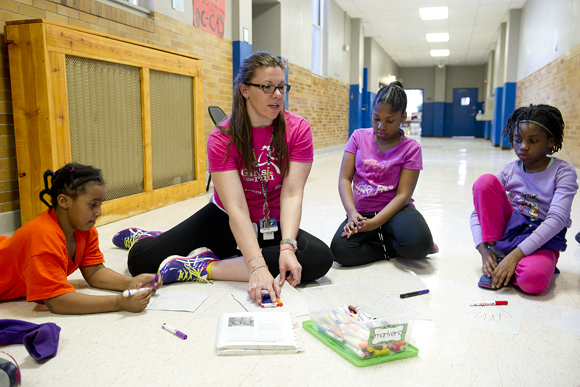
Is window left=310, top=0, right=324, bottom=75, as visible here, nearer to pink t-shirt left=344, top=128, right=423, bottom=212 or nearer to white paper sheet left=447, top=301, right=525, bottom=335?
pink t-shirt left=344, top=128, right=423, bottom=212

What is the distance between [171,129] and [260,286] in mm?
2470

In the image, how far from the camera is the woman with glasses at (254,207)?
1669 mm

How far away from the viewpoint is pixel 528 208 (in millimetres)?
1888

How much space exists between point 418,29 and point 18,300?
11.7 metres

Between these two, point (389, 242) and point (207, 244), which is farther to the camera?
point (389, 242)

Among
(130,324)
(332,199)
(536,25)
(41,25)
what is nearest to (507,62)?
(536,25)

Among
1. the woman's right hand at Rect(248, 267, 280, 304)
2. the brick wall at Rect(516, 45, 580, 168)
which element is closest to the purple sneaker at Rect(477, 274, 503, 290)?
the woman's right hand at Rect(248, 267, 280, 304)

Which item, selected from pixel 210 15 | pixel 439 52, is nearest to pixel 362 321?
pixel 210 15

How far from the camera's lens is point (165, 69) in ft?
11.5

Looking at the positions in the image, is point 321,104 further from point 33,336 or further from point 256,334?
point 33,336

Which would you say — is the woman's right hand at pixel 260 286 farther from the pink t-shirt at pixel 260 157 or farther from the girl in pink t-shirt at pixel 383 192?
the girl in pink t-shirt at pixel 383 192

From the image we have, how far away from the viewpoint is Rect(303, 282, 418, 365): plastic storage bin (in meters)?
1.24

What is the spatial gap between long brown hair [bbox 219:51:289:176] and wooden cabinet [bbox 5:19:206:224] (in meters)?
1.35

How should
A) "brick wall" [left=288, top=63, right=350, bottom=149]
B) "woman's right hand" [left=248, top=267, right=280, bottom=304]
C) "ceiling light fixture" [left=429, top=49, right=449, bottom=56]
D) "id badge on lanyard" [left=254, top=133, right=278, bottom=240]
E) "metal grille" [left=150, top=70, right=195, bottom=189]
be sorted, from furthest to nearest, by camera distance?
"ceiling light fixture" [left=429, top=49, right=449, bottom=56], "brick wall" [left=288, top=63, right=350, bottom=149], "metal grille" [left=150, top=70, right=195, bottom=189], "id badge on lanyard" [left=254, top=133, right=278, bottom=240], "woman's right hand" [left=248, top=267, right=280, bottom=304]
